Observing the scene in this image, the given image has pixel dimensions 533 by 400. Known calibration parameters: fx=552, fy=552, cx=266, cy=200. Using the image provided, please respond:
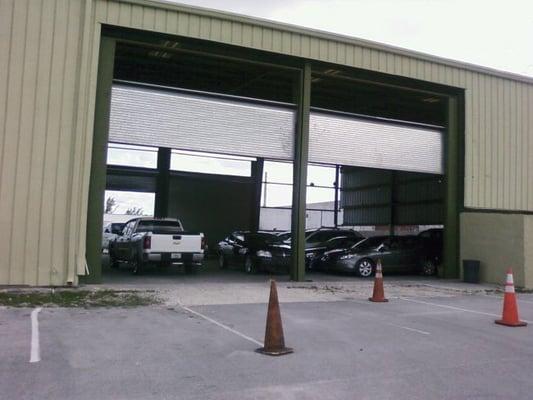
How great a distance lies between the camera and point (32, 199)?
12.3 meters

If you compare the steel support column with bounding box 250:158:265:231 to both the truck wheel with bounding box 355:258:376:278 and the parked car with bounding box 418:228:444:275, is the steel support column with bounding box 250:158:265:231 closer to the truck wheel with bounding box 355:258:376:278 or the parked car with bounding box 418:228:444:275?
the parked car with bounding box 418:228:444:275

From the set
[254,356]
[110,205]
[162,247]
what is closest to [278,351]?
[254,356]

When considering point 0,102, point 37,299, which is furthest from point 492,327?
point 0,102

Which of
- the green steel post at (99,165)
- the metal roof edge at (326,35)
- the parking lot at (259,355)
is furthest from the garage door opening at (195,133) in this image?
the parking lot at (259,355)

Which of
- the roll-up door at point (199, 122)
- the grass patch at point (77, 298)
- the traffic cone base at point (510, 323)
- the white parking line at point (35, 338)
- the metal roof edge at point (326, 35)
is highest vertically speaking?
the metal roof edge at point (326, 35)

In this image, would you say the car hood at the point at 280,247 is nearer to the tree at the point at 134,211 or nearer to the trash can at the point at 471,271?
the trash can at the point at 471,271

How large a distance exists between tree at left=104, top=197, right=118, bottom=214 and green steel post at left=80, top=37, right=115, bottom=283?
20.3 metres

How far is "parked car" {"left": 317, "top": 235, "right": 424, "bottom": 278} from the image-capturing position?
18469 mm

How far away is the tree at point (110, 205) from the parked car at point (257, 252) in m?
15.1

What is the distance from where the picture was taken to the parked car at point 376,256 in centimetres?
1847

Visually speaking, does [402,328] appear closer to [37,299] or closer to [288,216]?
[37,299]

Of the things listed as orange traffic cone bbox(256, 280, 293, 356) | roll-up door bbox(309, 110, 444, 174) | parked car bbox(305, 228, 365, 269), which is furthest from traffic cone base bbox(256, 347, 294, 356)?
parked car bbox(305, 228, 365, 269)

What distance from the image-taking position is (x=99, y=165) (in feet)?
43.7

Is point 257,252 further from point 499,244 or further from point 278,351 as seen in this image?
point 278,351
